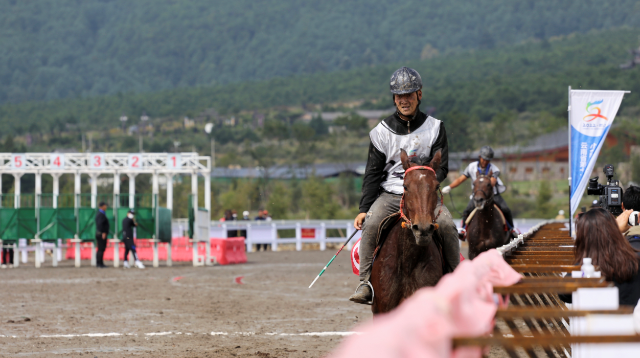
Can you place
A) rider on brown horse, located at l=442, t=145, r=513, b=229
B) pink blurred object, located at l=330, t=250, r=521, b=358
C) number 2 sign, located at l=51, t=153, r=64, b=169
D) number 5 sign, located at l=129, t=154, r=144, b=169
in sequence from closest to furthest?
pink blurred object, located at l=330, t=250, r=521, b=358, rider on brown horse, located at l=442, t=145, r=513, b=229, number 2 sign, located at l=51, t=153, r=64, b=169, number 5 sign, located at l=129, t=154, r=144, b=169

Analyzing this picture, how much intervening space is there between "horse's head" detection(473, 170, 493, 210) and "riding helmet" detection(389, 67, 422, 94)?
5175 mm

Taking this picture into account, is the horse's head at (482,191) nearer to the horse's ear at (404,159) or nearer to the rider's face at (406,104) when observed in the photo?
the rider's face at (406,104)

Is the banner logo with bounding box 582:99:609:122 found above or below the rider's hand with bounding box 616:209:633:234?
above

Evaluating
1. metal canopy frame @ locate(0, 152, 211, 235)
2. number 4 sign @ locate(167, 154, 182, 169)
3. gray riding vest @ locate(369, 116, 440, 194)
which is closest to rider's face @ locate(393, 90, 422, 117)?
gray riding vest @ locate(369, 116, 440, 194)

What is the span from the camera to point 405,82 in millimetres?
7883

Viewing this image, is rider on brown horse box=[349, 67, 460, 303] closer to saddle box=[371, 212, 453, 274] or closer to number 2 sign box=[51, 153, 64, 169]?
saddle box=[371, 212, 453, 274]

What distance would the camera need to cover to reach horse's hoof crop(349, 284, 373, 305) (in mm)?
7410

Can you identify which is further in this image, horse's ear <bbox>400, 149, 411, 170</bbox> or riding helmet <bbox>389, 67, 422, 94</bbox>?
riding helmet <bbox>389, 67, 422, 94</bbox>

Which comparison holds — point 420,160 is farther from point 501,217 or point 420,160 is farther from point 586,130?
point 586,130

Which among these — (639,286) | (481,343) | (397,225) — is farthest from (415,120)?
(481,343)

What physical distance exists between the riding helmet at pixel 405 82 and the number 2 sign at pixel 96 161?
2155cm

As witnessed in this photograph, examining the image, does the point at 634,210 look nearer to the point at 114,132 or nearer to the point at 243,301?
the point at 243,301

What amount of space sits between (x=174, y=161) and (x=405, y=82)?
21.0 meters

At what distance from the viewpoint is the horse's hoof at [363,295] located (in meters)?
7.41
